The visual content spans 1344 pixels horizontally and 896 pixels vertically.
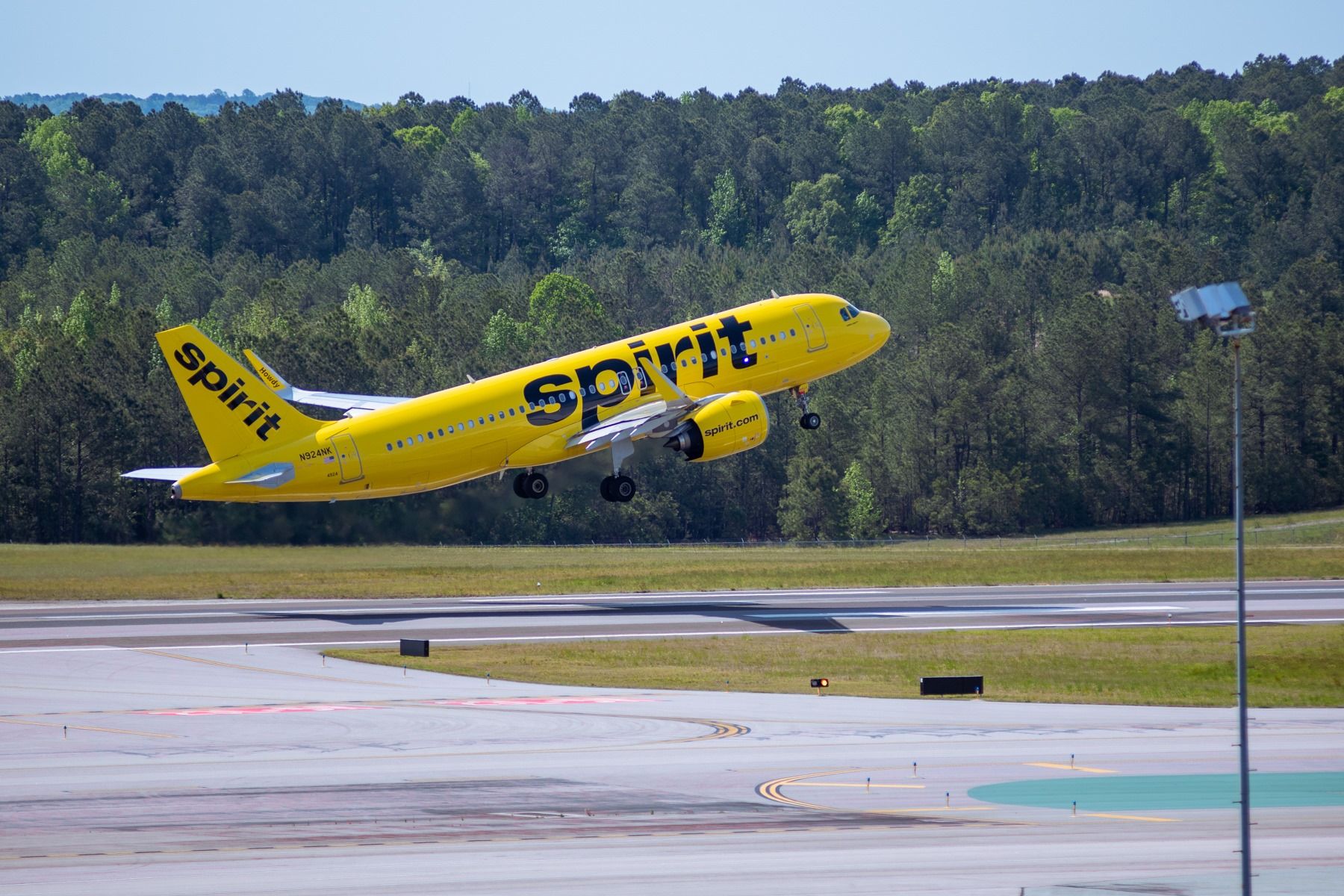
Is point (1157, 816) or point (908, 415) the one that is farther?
point (908, 415)

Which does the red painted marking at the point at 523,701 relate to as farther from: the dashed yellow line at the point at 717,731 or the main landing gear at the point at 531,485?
the main landing gear at the point at 531,485

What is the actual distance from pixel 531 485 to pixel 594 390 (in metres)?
5.16

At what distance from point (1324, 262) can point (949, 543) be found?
255 feet

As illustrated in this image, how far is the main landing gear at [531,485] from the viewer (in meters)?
65.9

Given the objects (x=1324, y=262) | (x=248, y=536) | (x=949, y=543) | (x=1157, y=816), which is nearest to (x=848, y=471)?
(x=949, y=543)

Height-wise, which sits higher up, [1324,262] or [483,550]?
[1324,262]

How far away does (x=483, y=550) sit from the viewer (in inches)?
3236

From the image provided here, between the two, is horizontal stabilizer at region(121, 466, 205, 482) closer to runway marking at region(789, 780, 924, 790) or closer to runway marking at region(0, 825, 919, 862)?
runway marking at region(789, 780, 924, 790)

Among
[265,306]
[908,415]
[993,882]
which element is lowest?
[993,882]

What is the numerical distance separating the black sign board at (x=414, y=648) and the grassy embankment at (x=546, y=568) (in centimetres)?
1775

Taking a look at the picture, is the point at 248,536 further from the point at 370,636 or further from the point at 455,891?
the point at 455,891

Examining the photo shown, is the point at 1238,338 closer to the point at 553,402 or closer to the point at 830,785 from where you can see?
the point at 830,785

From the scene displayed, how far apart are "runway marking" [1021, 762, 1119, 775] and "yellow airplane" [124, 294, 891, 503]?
29.5m

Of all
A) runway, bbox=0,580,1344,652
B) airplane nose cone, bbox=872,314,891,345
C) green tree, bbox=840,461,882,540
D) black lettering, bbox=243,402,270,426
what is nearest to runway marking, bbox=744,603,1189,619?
runway, bbox=0,580,1344,652
